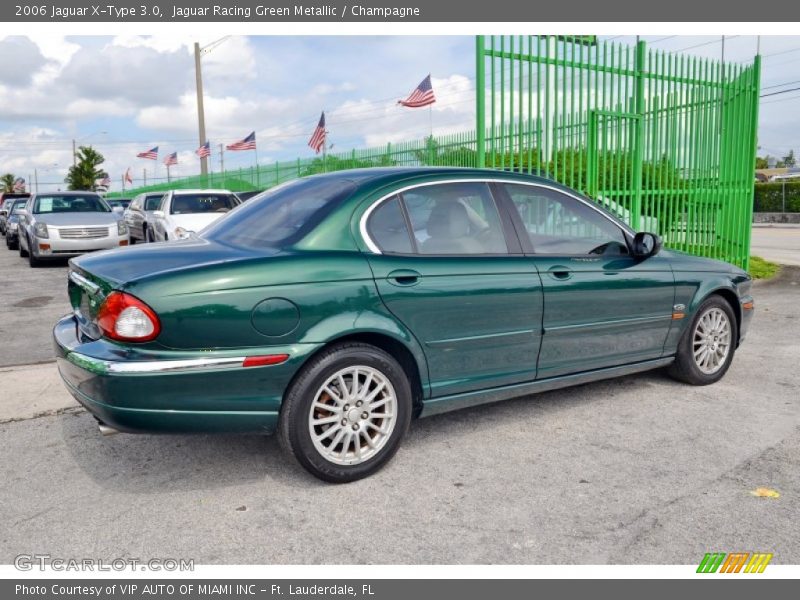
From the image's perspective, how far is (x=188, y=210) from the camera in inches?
548

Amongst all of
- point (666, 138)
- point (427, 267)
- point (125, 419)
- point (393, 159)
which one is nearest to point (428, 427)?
point (427, 267)

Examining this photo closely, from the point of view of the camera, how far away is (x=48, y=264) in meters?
14.6

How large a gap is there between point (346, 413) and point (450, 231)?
124cm

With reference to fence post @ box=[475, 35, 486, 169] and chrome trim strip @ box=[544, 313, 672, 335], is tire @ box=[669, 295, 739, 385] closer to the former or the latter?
chrome trim strip @ box=[544, 313, 672, 335]

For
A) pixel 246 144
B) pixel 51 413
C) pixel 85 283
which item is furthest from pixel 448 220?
pixel 246 144

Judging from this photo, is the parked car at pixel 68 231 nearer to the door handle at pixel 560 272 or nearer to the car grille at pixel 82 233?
the car grille at pixel 82 233

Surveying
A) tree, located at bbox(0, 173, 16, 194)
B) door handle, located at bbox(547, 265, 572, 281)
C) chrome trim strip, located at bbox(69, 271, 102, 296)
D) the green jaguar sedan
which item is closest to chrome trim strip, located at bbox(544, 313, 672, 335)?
the green jaguar sedan

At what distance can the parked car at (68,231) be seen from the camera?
1335 centimetres

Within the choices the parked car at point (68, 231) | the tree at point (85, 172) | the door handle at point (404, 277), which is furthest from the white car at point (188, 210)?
the tree at point (85, 172)

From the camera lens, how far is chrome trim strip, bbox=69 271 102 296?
343 cm

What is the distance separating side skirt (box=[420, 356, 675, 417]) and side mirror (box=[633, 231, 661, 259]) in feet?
2.51

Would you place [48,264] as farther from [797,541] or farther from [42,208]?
[797,541]

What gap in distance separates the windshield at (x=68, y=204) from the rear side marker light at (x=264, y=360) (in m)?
12.7

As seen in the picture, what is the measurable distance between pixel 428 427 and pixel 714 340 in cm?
246
